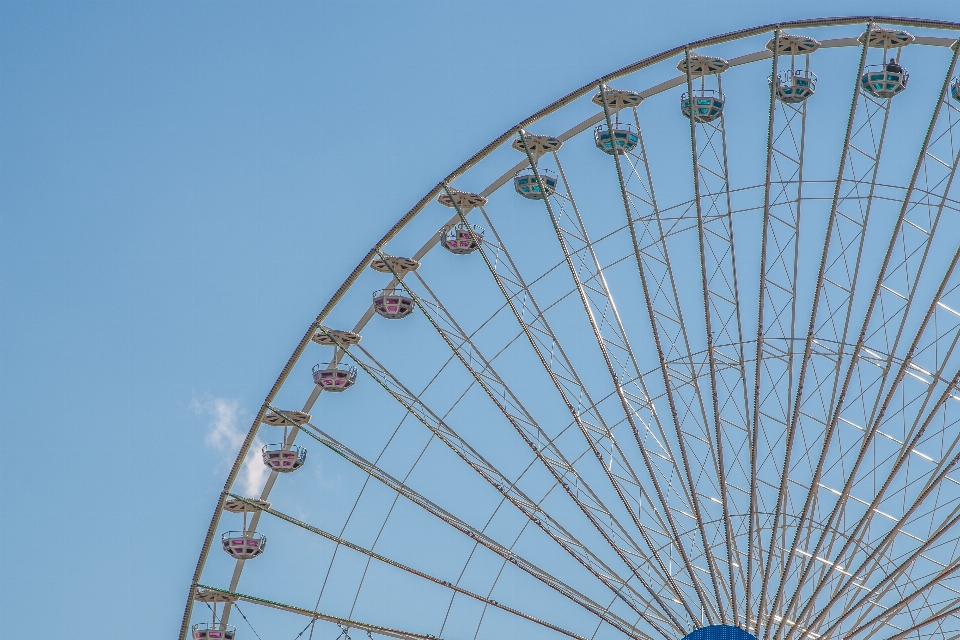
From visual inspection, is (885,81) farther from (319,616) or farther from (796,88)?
(319,616)

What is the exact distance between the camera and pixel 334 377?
137ft

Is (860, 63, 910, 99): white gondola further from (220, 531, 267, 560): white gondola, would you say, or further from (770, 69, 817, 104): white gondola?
→ (220, 531, 267, 560): white gondola

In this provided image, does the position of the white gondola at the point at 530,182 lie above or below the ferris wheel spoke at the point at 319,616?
above

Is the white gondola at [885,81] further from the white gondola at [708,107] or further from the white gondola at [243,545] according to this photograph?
the white gondola at [243,545]

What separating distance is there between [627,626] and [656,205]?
31.4 ft

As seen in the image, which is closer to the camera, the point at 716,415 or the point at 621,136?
the point at 716,415

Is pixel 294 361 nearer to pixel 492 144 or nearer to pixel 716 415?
pixel 492 144

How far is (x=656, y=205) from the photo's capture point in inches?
1420

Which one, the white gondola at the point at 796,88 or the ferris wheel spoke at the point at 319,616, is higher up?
the white gondola at the point at 796,88

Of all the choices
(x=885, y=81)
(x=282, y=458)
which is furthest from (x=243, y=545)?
(x=885, y=81)

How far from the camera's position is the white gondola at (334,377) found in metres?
41.7

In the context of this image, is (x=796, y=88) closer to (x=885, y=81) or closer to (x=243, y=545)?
(x=885, y=81)

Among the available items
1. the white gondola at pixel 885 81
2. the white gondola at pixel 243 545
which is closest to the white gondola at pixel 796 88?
the white gondola at pixel 885 81

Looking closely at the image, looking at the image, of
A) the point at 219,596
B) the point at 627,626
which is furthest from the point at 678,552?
the point at 219,596
